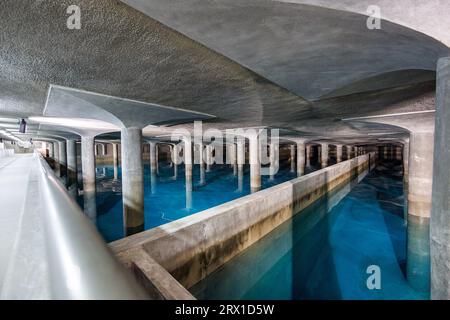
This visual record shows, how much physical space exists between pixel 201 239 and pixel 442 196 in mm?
3770

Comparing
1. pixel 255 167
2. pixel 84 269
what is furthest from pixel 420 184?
pixel 84 269

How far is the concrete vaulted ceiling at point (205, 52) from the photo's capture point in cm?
249

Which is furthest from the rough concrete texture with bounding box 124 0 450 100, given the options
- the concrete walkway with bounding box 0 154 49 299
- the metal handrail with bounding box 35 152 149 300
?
the concrete walkway with bounding box 0 154 49 299

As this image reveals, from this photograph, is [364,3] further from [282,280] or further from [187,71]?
[282,280]

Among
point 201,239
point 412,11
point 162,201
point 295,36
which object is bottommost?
point 162,201

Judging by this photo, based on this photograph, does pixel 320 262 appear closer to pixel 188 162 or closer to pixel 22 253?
pixel 22 253

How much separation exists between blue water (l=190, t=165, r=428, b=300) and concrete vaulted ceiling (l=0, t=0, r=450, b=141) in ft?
14.4

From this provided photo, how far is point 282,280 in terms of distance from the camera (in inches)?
217

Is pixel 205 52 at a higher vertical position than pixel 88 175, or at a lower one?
higher

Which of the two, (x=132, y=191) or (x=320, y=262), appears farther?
(x=132, y=191)

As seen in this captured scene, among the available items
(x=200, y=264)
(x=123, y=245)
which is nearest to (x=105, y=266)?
(x=123, y=245)

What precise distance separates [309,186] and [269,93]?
20.3 ft

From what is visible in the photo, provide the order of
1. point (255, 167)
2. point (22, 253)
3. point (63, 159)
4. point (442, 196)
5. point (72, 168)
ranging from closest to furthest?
point (22, 253)
point (442, 196)
point (255, 167)
point (72, 168)
point (63, 159)

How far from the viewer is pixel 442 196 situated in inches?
95.7
